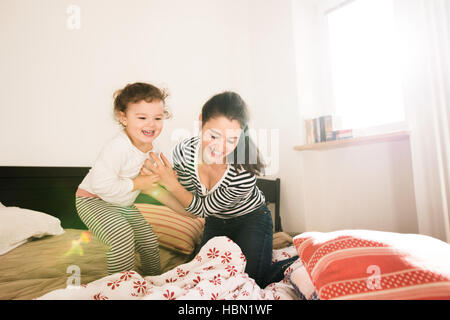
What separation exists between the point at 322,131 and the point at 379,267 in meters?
1.37

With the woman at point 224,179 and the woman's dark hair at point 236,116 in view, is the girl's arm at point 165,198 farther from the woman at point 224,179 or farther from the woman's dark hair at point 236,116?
the woman's dark hair at point 236,116

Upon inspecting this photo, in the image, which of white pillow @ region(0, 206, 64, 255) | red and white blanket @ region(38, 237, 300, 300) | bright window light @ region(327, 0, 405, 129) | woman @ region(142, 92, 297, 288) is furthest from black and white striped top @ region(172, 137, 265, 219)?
bright window light @ region(327, 0, 405, 129)

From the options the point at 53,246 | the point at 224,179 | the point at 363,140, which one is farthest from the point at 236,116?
the point at 363,140

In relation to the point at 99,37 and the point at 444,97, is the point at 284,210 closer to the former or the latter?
the point at 444,97

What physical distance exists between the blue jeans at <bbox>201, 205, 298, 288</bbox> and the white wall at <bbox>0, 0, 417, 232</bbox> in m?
→ 0.44

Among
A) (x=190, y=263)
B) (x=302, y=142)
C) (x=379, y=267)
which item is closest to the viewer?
(x=379, y=267)

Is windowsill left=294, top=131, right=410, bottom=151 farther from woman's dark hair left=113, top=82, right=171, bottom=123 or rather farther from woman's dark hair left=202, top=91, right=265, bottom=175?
woman's dark hair left=113, top=82, right=171, bottom=123

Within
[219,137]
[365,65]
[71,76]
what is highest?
[365,65]

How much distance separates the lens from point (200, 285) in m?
0.54

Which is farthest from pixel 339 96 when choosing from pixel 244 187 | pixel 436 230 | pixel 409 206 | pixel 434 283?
pixel 434 283

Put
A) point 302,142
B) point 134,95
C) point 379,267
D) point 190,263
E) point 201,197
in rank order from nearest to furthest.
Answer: point 379,267 → point 190,263 → point 134,95 → point 201,197 → point 302,142

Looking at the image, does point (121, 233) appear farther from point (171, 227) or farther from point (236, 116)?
point (236, 116)

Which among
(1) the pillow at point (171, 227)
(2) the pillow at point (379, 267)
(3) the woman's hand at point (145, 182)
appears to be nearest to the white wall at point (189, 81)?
(3) the woman's hand at point (145, 182)

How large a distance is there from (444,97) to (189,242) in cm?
143
